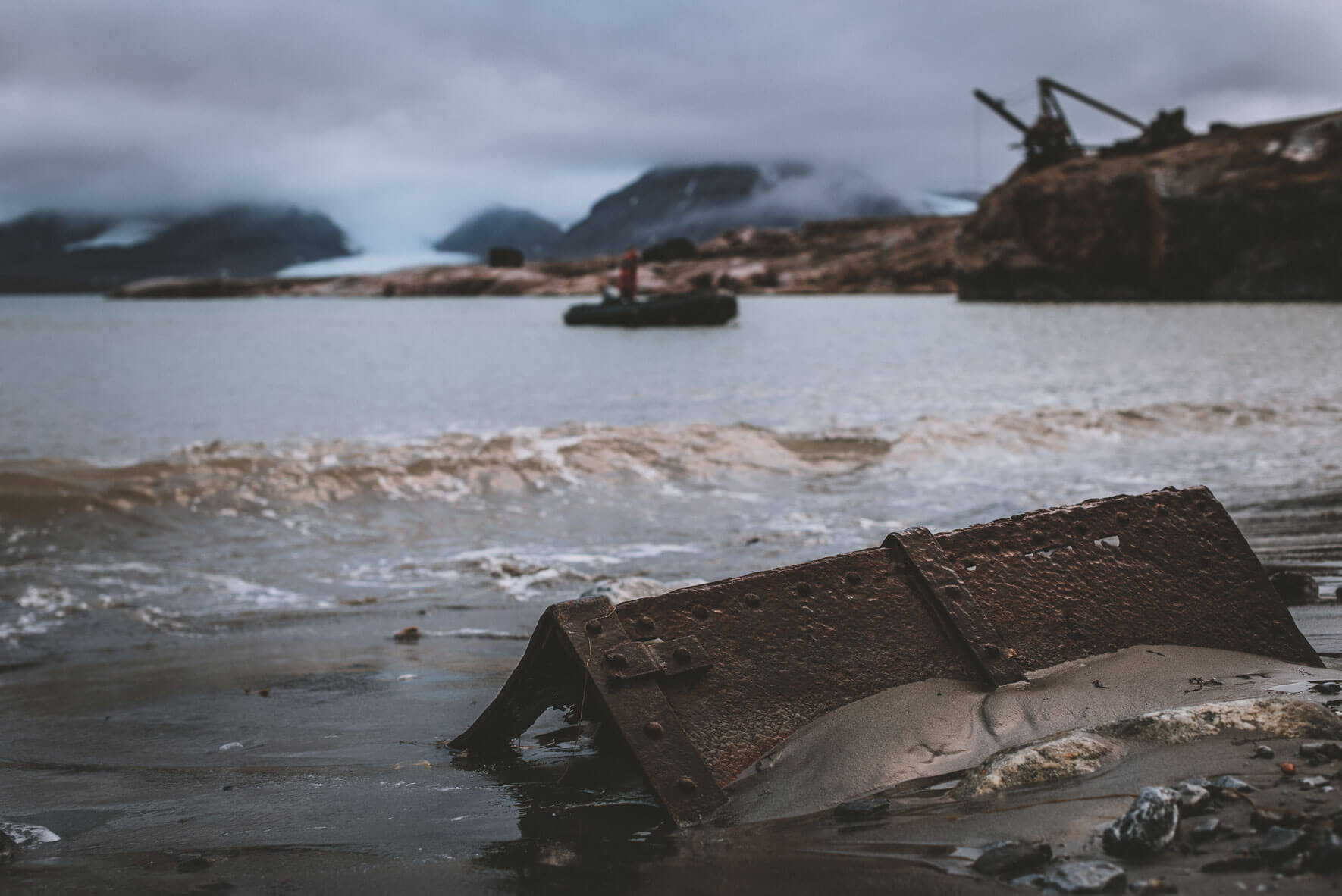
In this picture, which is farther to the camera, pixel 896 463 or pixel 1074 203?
pixel 1074 203

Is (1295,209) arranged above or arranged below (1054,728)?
above

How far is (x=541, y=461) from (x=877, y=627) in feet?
21.8

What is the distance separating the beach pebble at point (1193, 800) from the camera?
71.0 inches

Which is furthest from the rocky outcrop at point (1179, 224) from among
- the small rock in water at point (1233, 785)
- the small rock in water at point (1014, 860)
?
the small rock in water at point (1014, 860)

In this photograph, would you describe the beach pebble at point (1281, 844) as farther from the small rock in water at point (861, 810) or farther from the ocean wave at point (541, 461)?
the ocean wave at point (541, 461)

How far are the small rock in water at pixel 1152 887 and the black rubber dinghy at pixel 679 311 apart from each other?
130 ft

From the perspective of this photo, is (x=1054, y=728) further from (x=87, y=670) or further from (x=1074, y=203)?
(x=1074, y=203)

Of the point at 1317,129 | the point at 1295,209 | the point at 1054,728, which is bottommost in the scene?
the point at 1054,728

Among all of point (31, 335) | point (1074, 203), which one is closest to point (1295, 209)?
point (1074, 203)

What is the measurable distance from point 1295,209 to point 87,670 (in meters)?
53.3

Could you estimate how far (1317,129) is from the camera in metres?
47.8

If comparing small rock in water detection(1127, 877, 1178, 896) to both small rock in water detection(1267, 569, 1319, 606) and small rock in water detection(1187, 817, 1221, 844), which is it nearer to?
small rock in water detection(1187, 817, 1221, 844)

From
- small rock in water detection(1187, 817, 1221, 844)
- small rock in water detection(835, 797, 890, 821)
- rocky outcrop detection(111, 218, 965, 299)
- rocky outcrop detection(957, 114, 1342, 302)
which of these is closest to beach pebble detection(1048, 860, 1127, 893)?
small rock in water detection(1187, 817, 1221, 844)

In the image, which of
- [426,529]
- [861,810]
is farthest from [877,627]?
[426,529]
